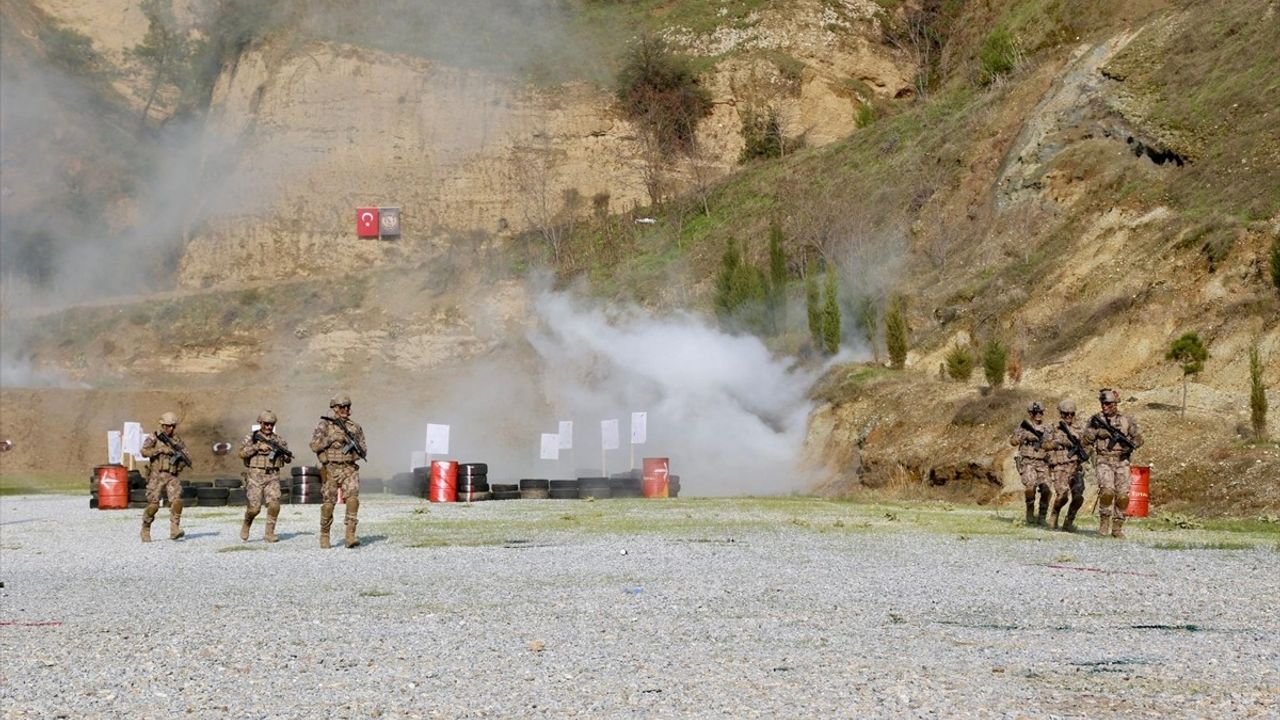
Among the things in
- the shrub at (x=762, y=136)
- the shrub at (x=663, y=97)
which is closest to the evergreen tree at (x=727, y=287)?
the shrub at (x=762, y=136)

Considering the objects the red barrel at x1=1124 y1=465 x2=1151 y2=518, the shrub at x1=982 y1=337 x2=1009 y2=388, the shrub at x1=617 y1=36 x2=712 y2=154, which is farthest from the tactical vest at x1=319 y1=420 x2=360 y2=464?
the shrub at x1=617 y1=36 x2=712 y2=154

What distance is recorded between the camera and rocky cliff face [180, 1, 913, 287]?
76.0 metres

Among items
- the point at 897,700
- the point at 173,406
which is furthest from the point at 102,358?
the point at 897,700

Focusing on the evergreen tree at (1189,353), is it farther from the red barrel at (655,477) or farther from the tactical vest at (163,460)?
the tactical vest at (163,460)

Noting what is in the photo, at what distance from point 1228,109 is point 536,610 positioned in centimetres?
3278

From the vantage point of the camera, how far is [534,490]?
120ft


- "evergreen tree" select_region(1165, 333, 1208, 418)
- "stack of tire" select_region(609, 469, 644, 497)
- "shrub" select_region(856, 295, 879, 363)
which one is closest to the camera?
"evergreen tree" select_region(1165, 333, 1208, 418)

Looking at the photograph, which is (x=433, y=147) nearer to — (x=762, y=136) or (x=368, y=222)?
(x=368, y=222)

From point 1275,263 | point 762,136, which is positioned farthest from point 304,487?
point 762,136

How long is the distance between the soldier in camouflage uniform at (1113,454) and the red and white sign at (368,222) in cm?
5777

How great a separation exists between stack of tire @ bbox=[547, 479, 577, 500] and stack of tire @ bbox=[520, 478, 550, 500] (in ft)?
0.40

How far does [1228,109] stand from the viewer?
40.5m

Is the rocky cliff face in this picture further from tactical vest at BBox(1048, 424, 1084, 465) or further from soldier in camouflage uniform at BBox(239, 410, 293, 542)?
tactical vest at BBox(1048, 424, 1084, 465)

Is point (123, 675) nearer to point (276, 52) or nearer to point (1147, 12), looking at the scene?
point (1147, 12)
